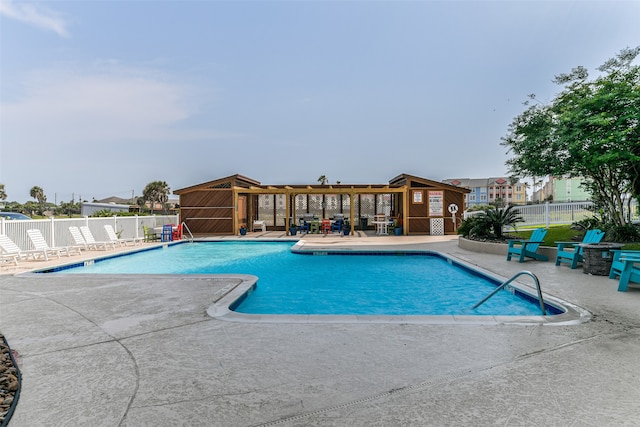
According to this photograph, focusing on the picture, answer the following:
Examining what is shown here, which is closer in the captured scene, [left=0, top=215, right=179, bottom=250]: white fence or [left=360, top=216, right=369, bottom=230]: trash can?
[left=0, top=215, right=179, bottom=250]: white fence

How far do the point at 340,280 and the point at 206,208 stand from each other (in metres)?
11.4

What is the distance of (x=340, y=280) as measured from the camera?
26.5 feet

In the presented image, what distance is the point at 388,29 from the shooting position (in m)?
14.1

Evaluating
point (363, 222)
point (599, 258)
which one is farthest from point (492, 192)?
point (599, 258)

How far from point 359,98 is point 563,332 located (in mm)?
17749

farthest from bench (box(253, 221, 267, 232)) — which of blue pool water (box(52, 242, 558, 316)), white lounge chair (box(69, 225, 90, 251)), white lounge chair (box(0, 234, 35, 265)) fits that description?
white lounge chair (box(0, 234, 35, 265))

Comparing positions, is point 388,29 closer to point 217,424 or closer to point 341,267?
point 341,267

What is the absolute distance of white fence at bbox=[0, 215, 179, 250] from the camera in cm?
1041

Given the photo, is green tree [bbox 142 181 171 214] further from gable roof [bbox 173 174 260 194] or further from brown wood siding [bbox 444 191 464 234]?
brown wood siding [bbox 444 191 464 234]

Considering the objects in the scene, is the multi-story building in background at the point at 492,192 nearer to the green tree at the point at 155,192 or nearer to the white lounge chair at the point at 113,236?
the green tree at the point at 155,192

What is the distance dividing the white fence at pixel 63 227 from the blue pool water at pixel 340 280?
7.66 feet

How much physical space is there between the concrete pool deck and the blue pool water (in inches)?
66.1

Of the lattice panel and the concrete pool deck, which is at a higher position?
the lattice panel

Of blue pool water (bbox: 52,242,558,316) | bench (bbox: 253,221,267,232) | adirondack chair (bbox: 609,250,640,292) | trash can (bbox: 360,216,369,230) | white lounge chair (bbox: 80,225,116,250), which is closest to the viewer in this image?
adirondack chair (bbox: 609,250,640,292)
